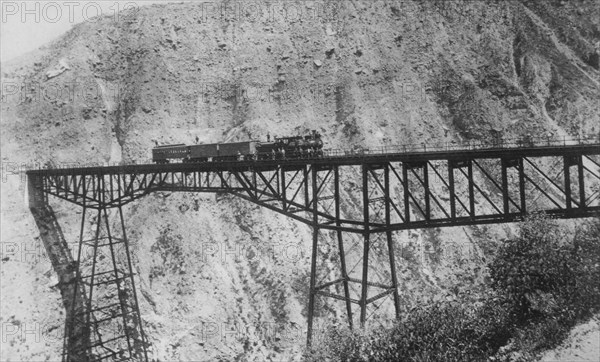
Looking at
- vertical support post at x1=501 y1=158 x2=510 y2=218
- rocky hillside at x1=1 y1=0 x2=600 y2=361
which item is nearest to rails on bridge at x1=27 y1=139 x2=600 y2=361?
vertical support post at x1=501 y1=158 x2=510 y2=218

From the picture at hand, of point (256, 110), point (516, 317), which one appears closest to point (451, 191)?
point (516, 317)

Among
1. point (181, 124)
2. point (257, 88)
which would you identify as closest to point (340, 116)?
point (257, 88)

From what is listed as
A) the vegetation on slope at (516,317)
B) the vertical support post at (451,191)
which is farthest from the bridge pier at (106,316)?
the vertical support post at (451,191)

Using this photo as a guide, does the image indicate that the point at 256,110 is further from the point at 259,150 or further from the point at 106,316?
the point at 106,316

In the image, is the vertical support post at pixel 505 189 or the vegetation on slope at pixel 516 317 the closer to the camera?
the vegetation on slope at pixel 516 317

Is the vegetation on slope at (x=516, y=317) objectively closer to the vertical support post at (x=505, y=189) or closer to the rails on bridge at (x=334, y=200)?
the vertical support post at (x=505, y=189)

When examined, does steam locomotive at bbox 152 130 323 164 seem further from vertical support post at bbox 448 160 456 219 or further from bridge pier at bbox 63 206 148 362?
vertical support post at bbox 448 160 456 219
